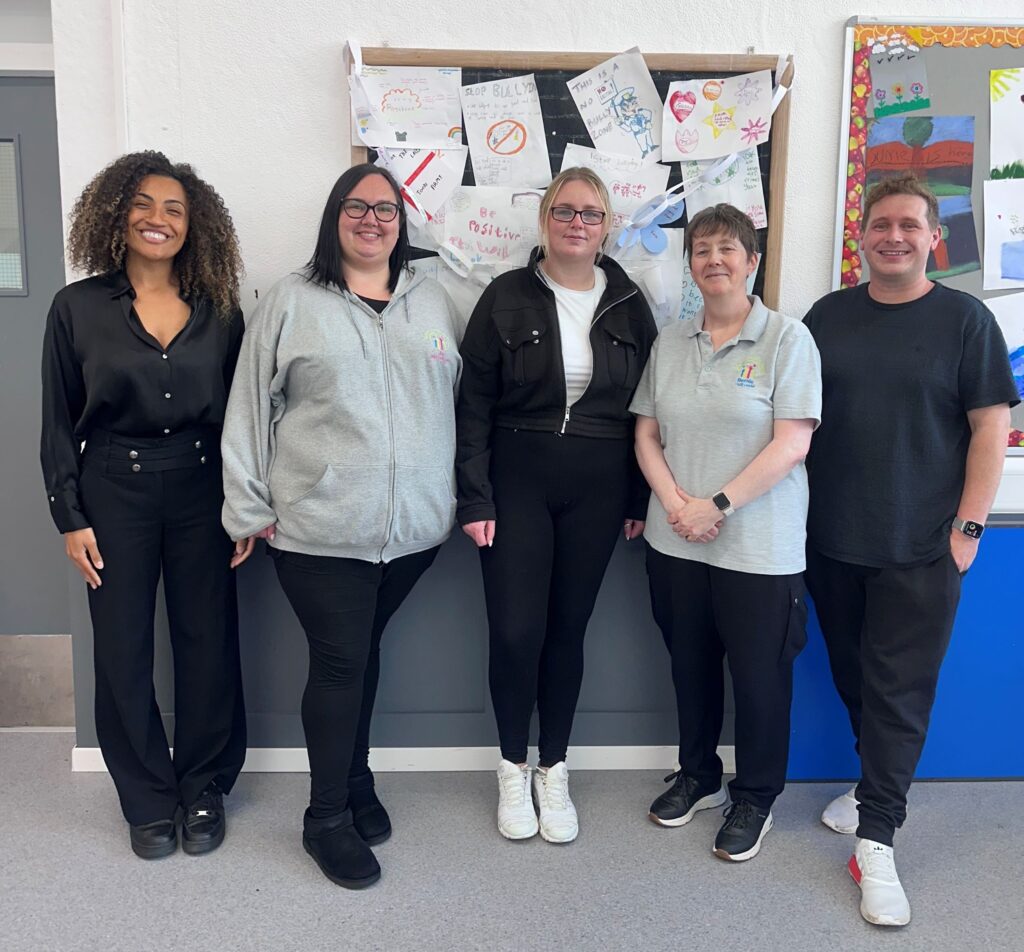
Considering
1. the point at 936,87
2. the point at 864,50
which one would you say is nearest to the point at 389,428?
the point at 864,50

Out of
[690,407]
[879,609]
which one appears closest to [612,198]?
[690,407]

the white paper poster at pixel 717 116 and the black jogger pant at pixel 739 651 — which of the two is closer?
the black jogger pant at pixel 739 651

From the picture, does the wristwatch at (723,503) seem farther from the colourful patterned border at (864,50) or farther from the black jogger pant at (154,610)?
the black jogger pant at (154,610)

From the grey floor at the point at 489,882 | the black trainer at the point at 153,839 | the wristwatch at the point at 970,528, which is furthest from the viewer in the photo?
the black trainer at the point at 153,839

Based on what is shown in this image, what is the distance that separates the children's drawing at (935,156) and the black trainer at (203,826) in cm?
231

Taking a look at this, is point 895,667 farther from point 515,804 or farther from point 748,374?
point 515,804

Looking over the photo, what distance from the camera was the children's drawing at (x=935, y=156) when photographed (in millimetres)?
2107

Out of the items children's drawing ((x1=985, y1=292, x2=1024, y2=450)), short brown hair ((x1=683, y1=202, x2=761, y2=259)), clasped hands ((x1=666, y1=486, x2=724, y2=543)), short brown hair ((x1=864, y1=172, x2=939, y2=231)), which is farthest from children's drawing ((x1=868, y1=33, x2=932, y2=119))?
clasped hands ((x1=666, y1=486, x2=724, y2=543))

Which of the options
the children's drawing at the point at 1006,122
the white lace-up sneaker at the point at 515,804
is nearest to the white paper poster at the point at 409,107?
the children's drawing at the point at 1006,122

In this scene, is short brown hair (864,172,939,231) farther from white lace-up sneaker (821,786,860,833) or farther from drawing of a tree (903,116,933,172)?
white lace-up sneaker (821,786,860,833)

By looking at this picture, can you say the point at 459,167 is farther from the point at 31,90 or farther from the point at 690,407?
the point at 31,90

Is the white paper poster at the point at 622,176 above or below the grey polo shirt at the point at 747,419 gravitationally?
above

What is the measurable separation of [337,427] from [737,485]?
87 centimetres

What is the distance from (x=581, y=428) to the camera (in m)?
1.85
